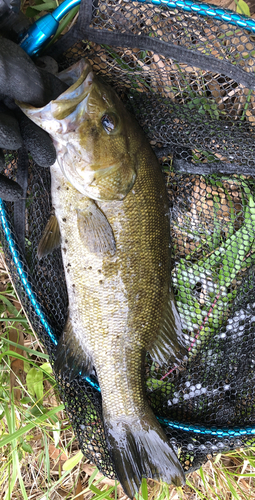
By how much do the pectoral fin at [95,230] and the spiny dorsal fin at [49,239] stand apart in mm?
201

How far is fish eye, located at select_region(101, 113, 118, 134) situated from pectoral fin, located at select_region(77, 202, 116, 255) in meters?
0.36

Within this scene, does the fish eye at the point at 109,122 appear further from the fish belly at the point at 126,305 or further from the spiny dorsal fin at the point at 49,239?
the spiny dorsal fin at the point at 49,239

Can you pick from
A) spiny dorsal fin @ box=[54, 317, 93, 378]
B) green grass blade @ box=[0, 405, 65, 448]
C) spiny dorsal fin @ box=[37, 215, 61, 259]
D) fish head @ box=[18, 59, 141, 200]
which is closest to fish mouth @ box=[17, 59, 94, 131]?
fish head @ box=[18, 59, 141, 200]

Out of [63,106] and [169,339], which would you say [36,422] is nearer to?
[169,339]

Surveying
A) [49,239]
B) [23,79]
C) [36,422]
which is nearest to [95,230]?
[49,239]

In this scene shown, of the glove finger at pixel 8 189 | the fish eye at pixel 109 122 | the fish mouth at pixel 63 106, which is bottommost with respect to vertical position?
the fish eye at pixel 109 122

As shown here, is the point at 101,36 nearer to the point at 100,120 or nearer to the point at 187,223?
the point at 100,120

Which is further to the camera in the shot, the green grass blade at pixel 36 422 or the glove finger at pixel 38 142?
the green grass blade at pixel 36 422

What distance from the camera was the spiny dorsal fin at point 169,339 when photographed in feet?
6.42

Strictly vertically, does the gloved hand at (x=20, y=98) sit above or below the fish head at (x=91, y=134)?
above

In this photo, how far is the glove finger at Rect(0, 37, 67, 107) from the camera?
52.6 inches

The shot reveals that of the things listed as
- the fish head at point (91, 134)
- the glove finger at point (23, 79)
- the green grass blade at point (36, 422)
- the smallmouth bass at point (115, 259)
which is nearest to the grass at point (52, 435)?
the green grass blade at point (36, 422)

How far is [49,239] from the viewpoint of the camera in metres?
1.85

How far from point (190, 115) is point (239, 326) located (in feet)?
4.25
